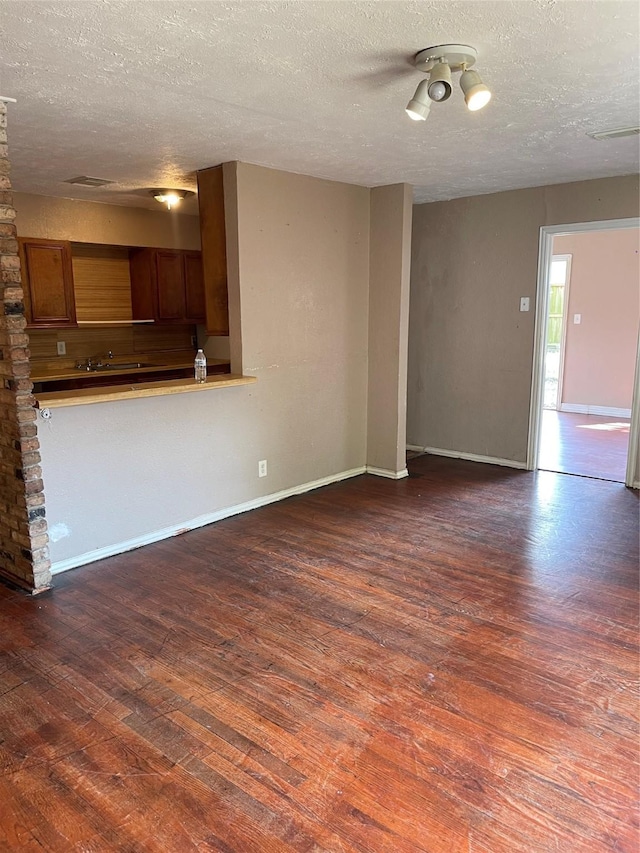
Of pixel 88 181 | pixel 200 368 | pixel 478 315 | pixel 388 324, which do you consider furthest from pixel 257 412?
pixel 478 315

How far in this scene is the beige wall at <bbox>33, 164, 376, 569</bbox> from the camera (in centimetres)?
343

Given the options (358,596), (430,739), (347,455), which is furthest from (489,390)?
(430,739)

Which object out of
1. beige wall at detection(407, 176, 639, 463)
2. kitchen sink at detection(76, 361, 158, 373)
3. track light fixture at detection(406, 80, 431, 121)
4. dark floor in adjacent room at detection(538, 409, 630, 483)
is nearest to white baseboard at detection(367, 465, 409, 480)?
beige wall at detection(407, 176, 639, 463)

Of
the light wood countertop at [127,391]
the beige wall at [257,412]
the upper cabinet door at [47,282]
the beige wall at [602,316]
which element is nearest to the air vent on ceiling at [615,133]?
the beige wall at [257,412]

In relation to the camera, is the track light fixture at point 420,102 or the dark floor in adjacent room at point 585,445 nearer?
the track light fixture at point 420,102

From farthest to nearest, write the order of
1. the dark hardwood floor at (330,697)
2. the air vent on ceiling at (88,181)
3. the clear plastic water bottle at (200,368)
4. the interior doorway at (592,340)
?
the interior doorway at (592,340) < the air vent on ceiling at (88,181) < the clear plastic water bottle at (200,368) < the dark hardwood floor at (330,697)

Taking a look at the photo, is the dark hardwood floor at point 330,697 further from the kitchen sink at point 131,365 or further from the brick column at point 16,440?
the kitchen sink at point 131,365

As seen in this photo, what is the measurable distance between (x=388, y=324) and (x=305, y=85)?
255 centimetres

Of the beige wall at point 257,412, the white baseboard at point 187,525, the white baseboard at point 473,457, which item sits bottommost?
the white baseboard at point 187,525

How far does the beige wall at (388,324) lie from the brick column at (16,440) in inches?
109

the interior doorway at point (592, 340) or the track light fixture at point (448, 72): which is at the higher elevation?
the track light fixture at point (448, 72)

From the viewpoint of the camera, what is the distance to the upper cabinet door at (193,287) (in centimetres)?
596

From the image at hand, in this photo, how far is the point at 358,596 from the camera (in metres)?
3.02

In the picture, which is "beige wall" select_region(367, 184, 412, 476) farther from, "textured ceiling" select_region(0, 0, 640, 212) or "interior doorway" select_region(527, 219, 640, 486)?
"interior doorway" select_region(527, 219, 640, 486)
